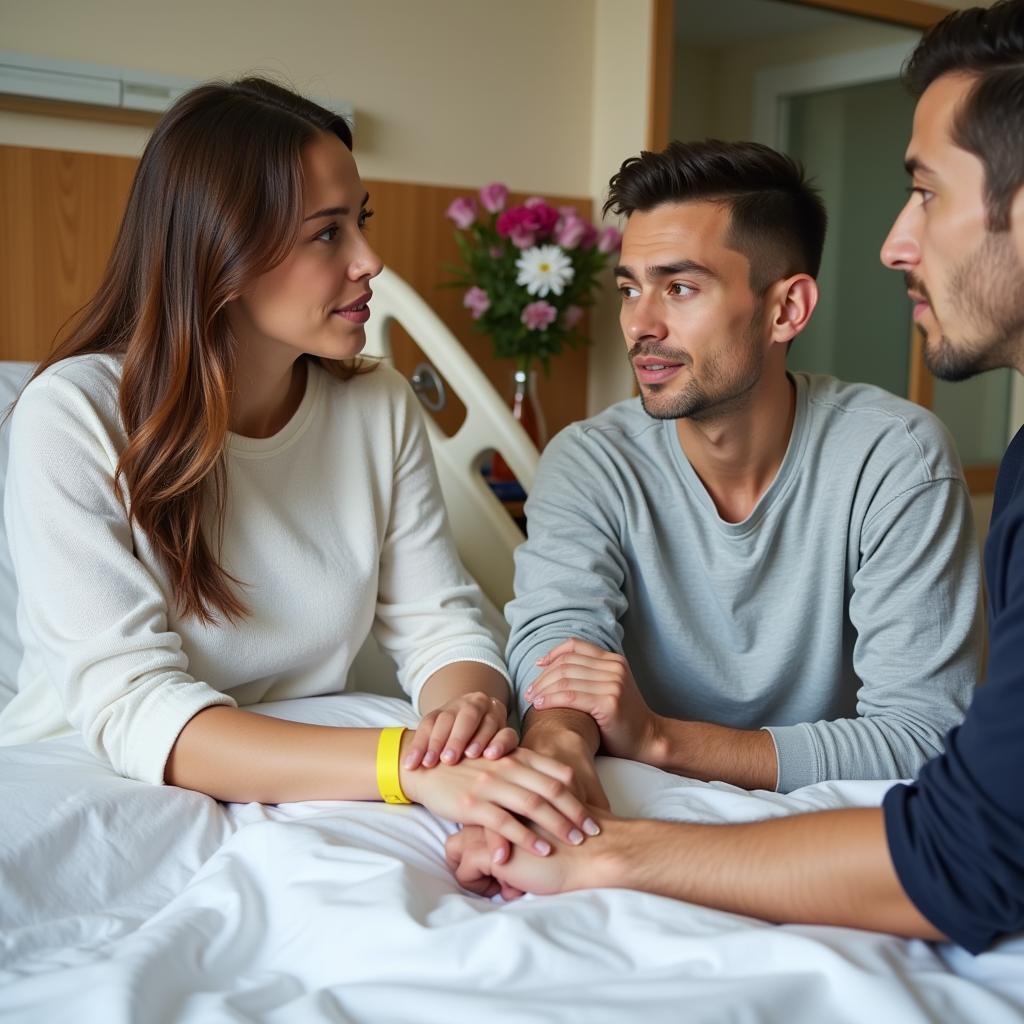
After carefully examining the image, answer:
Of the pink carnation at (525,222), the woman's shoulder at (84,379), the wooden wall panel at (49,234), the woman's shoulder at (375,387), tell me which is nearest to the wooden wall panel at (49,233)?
the wooden wall panel at (49,234)

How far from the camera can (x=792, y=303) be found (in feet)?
5.78

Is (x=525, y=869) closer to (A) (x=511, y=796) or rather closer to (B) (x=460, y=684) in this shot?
(A) (x=511, y=796)

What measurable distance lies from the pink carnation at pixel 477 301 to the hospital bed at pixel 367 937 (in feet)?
6.70

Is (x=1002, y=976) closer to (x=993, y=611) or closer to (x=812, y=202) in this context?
(x=993, y=611)

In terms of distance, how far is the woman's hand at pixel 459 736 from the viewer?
4.09ft

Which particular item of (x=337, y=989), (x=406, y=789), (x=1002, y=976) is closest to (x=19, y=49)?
(x=406, y=789)

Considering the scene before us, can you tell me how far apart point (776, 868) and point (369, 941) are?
351 mm

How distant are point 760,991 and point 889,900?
0.20 metres

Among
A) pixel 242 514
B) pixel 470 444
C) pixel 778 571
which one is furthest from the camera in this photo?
pixel 470 444

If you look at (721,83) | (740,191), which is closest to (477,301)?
(740,191)

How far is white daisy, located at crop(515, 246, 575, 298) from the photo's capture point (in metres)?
3.09

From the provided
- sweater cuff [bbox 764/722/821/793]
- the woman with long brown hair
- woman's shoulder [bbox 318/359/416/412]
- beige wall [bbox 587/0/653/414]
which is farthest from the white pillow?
beige wall [bbox 587/0/653/414]

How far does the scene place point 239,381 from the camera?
1.53 meters

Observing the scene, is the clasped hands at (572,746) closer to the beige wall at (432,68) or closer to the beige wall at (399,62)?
the beige wall at (432,68)
